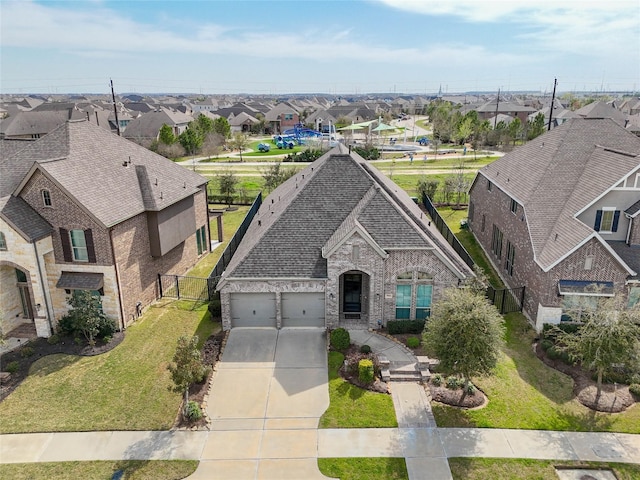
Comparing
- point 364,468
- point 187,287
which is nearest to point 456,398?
point 364,468

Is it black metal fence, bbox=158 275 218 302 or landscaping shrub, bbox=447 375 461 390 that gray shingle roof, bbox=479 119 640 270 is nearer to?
landscaping shrub, bbox=447 375 461 390

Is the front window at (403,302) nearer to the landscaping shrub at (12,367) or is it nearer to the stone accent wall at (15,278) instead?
the stone accent wall at (15,278)

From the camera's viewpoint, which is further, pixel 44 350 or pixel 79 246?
pixel 79 246

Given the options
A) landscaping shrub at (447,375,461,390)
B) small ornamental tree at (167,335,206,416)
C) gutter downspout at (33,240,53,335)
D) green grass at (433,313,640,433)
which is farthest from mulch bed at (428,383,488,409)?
gutter downspout at (33,240,53,335)

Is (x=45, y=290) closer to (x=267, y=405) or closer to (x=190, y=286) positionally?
(x=190, y=286)

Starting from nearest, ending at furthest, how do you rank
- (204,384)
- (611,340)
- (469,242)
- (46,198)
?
(611,340), (204,384), (46,198), (469,242)

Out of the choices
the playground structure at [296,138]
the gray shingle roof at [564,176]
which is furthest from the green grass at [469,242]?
the playground structure at [296,138]

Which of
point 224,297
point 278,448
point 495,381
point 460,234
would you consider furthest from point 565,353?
point 460,234

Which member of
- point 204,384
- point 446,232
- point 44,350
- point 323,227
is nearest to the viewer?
point 204,384
